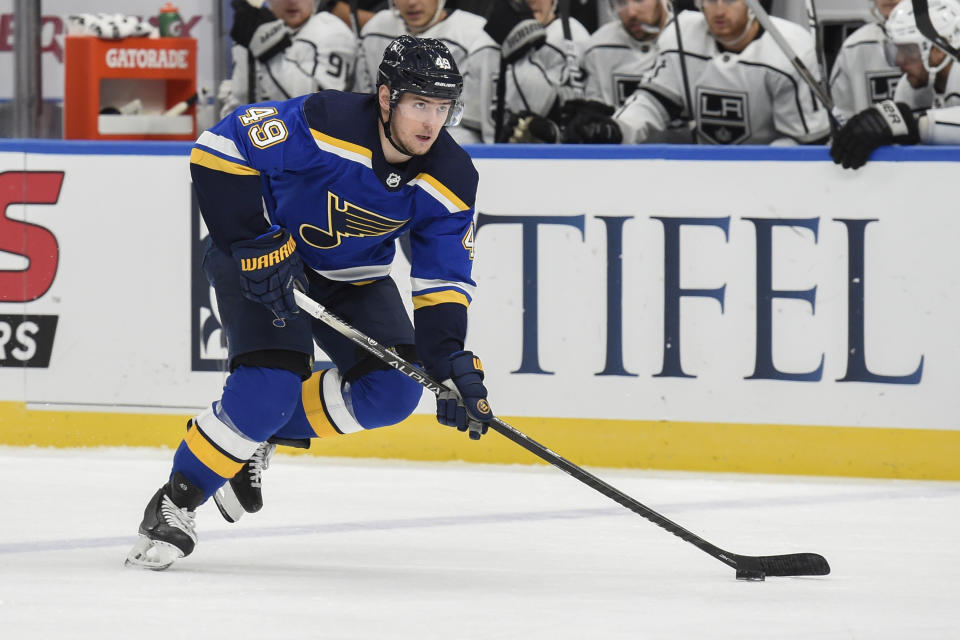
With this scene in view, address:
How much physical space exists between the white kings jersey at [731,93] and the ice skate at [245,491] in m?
1.69

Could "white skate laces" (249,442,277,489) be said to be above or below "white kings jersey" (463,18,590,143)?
below

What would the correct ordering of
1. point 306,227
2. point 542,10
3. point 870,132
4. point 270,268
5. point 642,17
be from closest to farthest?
1. point 270,268
2. point 306,227
3. point 870,132
4. point 642,17
5. point 542,10

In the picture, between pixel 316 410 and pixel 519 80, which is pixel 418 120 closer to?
pixel 316 410

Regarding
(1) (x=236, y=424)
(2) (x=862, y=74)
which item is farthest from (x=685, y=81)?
(1) (x=236, y=424)

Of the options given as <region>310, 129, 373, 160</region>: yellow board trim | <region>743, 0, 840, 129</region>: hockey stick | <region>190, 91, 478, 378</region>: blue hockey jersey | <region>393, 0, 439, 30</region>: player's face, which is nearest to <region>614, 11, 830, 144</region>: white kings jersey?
<region>743, 0, 840, 129</region>: hockey stick

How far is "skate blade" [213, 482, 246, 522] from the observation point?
3.50m

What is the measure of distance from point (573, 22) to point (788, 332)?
1.37 meters

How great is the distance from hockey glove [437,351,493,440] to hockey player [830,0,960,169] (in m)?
1.53

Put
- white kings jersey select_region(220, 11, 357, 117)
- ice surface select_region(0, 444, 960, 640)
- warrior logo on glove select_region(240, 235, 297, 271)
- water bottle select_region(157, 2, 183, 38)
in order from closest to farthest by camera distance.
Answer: ice surface select_region(0, 444, 960, 640)
warrior logo on glove select_region(240, 235, 297, 271)
white kings jersey select_region(220, 11, 357, 117)
water bottle select_region(157, 2, 183, 38)

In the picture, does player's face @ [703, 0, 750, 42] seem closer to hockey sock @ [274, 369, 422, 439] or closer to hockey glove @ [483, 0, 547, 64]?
hockey glove @ [483, 0, 547, 64]

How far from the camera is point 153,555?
3182 mm

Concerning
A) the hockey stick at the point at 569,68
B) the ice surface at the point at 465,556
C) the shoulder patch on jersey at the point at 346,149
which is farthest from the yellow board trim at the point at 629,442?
the shoulder patch on jersey at the point at 346,149

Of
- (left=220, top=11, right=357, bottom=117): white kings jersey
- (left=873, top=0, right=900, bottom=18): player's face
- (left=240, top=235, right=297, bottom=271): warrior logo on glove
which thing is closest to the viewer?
(left=240, top=235, right=297, bottom=271): warrior logo on glove

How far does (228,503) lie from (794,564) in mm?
1202
